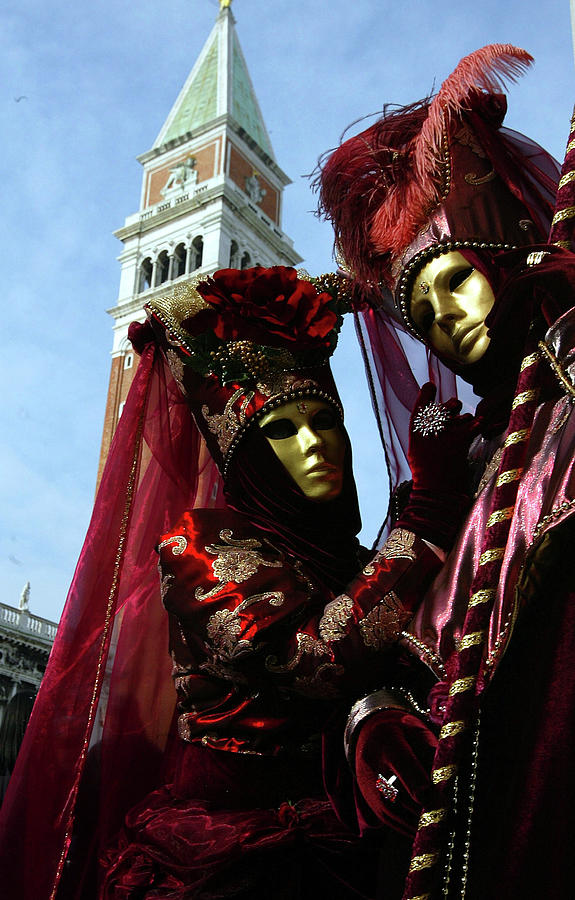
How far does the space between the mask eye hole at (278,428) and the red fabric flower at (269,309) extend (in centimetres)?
20

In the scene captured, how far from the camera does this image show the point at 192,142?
2445 cm

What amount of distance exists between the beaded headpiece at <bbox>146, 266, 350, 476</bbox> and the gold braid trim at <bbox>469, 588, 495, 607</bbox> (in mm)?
931

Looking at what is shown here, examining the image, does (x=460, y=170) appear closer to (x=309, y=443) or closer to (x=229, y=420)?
(x=309, y=443)

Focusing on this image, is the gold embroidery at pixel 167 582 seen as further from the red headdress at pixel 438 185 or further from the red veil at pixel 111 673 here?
the red headdress at pixel 438 185

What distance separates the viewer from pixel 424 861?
1.09 meters

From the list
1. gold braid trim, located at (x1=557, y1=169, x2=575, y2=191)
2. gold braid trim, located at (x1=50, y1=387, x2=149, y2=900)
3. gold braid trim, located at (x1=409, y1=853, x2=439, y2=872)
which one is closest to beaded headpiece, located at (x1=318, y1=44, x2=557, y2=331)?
gold braid trim, located at (x1=557, y1=169, x2=575, y2=191)

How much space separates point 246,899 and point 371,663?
567 millimetres

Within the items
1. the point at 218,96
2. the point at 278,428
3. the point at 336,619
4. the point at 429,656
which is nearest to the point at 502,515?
the point at 429,656

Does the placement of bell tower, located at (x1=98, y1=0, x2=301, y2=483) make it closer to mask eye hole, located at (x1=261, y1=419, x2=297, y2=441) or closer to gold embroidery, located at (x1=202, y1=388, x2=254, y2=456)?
gold embroidery, located at (x1=202, y1=388, x2=254, y2=456)

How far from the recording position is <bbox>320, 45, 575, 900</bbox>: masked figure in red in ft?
3.60

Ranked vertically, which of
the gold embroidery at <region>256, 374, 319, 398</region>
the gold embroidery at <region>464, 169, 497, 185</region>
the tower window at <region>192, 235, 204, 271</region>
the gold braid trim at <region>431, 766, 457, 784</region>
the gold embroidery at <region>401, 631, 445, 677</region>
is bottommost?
the gold braid trim at <region>431, 766, 457, 784</region>

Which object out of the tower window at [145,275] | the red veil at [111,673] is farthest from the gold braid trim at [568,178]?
the tower window at [145,275]

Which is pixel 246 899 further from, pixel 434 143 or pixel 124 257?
pixel 124 257

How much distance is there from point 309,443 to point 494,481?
597mm
